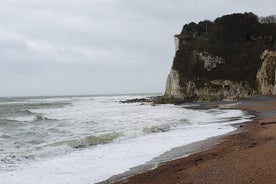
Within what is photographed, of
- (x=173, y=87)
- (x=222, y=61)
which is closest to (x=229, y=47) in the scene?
(x=222, y=61)

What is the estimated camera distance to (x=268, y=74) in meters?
61.1

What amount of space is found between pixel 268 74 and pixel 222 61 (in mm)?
16365

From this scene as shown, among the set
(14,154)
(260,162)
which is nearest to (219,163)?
(260,162)

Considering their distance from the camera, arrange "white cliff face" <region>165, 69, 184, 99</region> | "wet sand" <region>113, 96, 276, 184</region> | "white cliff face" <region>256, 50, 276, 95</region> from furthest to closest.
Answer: "white cliff face" <region>165, 69, 184, 99</region> → "white cliff face" <region>256, 50, 276, 95</region> → "wet sand" <region>113, 96, 276, 184</region>

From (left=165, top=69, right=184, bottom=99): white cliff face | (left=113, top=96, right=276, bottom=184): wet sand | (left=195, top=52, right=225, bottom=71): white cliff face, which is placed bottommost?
(left=113, top=96, right=276, bottom=184): wet sand

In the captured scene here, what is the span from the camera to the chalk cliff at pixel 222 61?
233 feet

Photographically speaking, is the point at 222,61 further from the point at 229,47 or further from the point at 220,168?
the point at 220,168

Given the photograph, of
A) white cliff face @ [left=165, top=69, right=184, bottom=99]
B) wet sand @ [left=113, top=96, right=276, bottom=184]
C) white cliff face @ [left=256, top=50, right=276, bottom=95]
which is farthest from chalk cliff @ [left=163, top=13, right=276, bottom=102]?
wet sand @ [left=113, top=96, right=276, bottom=184]

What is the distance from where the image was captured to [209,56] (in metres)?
77.4

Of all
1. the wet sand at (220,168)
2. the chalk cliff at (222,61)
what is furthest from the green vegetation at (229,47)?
the wet sand at (220,168)

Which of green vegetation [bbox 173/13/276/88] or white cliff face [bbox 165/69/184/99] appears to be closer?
green vegetation [bbox 173/13/276/88]

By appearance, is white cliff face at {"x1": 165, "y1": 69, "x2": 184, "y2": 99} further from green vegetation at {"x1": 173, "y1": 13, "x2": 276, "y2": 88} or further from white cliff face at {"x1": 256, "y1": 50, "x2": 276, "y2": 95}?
white cliff face at {"x1": 256, "y1": 50, "x2": 276, "y2": 95}

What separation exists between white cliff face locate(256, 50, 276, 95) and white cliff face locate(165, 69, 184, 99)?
1814 cm

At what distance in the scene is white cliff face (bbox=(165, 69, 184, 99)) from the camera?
77.0 m
